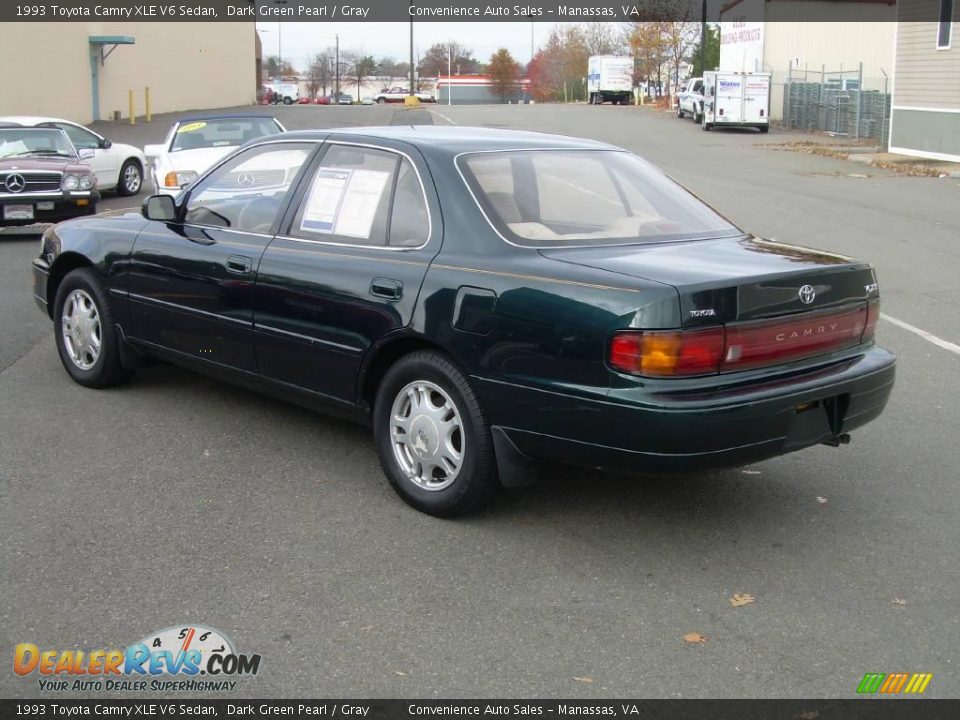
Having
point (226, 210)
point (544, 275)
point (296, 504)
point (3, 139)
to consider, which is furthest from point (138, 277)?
point (3, 139)

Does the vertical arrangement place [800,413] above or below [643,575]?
above

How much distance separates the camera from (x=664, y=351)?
4.09m

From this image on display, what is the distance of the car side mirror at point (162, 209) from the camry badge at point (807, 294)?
347cm

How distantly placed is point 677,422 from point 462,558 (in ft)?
3.36

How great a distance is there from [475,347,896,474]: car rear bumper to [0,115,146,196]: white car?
604 inches

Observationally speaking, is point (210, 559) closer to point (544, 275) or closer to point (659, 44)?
point (544, 275)

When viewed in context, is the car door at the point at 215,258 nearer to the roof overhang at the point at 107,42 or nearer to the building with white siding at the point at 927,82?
the building with white siding at the point at 927,82

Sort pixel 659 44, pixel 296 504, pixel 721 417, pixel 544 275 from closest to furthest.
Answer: pixel 721 417 → pixel 544 275 → pixel 296 504 → pixel 659 44

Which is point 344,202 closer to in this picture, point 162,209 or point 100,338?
point 162,209

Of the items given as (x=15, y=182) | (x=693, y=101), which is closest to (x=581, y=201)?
(x=15, y=182)

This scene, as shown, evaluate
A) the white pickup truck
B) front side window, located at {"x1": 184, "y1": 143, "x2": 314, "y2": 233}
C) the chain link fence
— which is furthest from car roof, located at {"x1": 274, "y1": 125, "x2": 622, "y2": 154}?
the white pickup truck

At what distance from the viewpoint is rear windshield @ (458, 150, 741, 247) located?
4863mm

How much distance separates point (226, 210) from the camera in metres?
6.00
